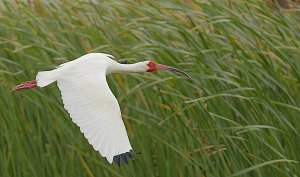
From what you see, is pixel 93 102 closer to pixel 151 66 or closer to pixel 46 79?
pixel 46 79

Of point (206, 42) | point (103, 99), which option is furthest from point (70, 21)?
point (103, 99)

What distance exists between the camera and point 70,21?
5.62m

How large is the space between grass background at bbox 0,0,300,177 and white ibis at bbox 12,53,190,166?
65 centimetres

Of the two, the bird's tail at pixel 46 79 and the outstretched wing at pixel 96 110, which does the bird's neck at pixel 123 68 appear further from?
the bird's tail at pixel 46 79

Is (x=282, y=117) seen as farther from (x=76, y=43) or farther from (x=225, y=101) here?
(x=76, y=43)

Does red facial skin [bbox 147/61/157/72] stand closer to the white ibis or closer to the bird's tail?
the white ibis

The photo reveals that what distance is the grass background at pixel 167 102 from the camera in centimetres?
494

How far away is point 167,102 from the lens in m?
5.02

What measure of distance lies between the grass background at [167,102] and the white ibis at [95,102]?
649mm

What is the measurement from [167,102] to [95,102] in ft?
3.26

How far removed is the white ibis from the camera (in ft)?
12.8

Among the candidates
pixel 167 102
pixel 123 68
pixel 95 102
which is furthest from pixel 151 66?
pixel 167 102

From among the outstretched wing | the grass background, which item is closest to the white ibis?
the outstretched wing

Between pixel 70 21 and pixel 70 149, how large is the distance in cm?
95
